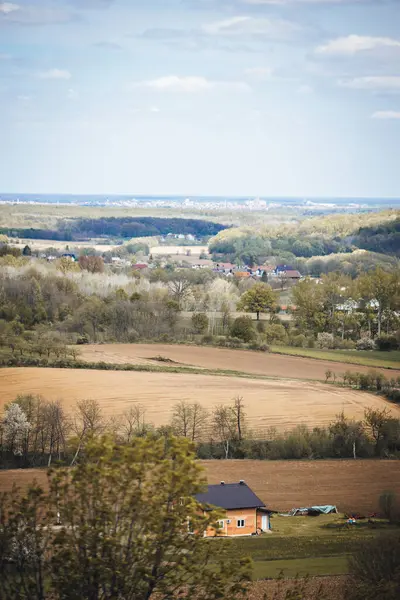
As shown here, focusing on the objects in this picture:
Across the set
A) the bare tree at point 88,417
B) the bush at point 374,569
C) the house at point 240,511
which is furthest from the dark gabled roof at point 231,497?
the bare tree at point 88,417

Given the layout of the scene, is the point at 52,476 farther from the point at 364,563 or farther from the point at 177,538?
the point at 364,563

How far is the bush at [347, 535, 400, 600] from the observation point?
8.51m

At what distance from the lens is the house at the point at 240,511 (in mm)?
12781

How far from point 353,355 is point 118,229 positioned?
59.6 meters

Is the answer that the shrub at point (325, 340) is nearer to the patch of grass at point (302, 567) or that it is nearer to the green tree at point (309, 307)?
the green tree at point (309, 307)

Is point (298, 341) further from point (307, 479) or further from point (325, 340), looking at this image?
point (307, 479)

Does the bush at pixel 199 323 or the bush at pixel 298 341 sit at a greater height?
the bush at pixel 199 323

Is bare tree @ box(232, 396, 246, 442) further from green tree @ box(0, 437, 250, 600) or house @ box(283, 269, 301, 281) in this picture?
house @ box(283, 269, 301, 281)

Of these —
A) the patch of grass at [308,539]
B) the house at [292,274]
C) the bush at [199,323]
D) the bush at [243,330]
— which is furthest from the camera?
the house at [292,274]

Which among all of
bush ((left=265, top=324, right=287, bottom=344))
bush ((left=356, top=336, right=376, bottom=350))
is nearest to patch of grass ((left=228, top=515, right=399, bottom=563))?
bush ((left=356, top=336, right=376, bottom=350))

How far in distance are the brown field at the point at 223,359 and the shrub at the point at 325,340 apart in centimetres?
147

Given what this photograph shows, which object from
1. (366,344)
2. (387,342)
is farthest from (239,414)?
(387,342)

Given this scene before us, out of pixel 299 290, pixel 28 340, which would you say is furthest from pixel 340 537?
pixel 299 290

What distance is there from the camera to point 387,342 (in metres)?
23.5
